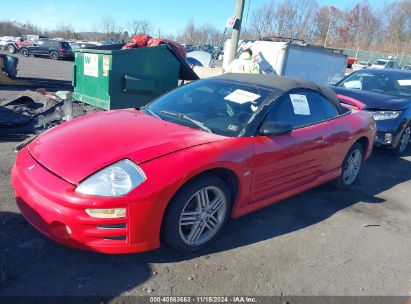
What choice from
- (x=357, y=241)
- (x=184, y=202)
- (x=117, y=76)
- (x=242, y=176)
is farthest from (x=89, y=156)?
(x=117, y=76)

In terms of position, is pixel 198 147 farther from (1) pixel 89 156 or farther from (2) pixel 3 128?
(2) pixel 3 128

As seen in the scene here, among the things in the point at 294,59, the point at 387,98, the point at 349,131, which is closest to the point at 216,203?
the point at 349,131

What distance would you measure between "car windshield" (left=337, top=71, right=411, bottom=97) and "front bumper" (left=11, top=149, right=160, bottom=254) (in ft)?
20.8

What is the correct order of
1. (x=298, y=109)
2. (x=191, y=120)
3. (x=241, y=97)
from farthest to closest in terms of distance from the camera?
(x=298, y=109) → (x=241, y=97) → (x=191, y=120)

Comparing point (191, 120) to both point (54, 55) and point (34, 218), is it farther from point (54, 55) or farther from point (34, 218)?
point (54, 55)

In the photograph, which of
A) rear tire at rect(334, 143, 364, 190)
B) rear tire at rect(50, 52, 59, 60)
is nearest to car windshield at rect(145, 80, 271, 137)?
rear tire at rect(334, 143, 364, 190)

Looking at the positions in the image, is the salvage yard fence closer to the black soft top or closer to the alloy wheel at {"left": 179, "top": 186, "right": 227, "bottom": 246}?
the black soft top

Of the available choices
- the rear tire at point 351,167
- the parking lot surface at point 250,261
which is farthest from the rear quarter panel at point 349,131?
the parking lot surface at point 250,261

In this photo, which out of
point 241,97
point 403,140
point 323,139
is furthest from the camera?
point 403,140

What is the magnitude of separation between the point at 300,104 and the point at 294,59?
8281 millimetres

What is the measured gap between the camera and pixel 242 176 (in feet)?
9.79

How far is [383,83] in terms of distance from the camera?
288 inches

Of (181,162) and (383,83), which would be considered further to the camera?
(383,83)

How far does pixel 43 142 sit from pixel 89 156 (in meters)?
0.66
